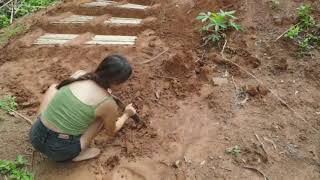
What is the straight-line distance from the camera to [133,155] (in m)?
3.71

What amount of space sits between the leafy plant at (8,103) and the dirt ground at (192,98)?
0.07m

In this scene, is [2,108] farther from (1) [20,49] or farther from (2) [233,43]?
(2) [233,43]

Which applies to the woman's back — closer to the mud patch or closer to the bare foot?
the bare foot

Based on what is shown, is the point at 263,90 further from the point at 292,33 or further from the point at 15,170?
the point at 15,170

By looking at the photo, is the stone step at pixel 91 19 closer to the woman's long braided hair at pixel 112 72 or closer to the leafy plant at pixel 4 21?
the leafy plant at pixel 4 21

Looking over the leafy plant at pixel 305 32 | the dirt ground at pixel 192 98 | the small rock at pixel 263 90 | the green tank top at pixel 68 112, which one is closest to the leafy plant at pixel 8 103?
the dirt ground at pixel 192 98

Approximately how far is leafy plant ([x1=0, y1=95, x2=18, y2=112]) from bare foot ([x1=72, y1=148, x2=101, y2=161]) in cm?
110

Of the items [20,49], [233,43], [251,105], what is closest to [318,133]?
[251,105]

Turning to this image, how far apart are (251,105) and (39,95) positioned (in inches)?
88.7

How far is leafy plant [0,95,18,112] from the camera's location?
4215mm

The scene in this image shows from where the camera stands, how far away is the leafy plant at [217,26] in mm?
4895

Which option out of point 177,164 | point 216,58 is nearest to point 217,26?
point 216,58

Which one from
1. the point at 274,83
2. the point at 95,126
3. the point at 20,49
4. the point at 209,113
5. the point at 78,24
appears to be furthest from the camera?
the point at 78,24

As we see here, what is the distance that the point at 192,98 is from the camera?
13.9ft
